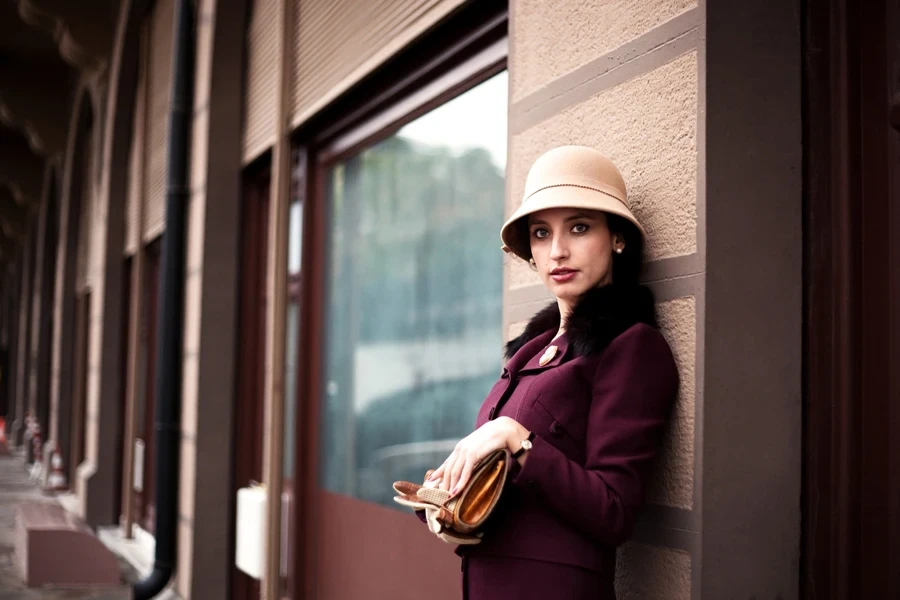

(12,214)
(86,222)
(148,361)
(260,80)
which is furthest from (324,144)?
(12,214)

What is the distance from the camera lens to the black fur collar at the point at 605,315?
1.82m

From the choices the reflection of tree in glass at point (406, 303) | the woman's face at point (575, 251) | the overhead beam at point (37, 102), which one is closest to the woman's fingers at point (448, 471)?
the woman's face at point (575, 251)

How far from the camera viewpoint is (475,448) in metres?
1.66

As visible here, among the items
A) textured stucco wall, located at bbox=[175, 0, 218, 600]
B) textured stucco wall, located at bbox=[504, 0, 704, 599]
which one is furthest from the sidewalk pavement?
textured stucco wall, located at bbox=[504, 0, 704, 599]

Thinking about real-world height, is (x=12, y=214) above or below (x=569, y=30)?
above

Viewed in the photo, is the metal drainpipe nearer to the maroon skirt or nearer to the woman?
the woman

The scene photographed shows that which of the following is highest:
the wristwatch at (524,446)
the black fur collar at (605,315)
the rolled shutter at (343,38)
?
the rolled shutter at (343,38)

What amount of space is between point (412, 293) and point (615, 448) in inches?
89.6

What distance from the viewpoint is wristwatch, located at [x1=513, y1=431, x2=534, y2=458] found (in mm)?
1671

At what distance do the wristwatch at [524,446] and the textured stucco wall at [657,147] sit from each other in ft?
1.16

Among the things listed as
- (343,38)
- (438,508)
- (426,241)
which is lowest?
(438,508)

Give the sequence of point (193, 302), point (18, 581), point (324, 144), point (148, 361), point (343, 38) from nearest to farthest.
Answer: point (343, 38)
point (324, 144)
point (193, 302)
point (18, 581)
point (148, 361)

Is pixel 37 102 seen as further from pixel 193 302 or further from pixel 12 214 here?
pixel 193 302

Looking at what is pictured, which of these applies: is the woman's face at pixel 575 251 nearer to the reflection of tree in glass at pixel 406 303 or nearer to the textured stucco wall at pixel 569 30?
the textured stucco wall at pixel 569 30
